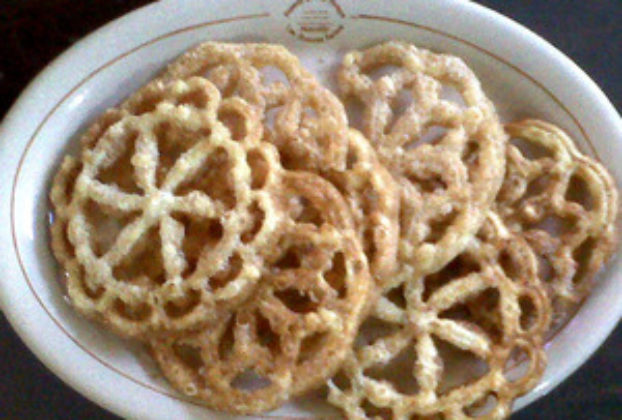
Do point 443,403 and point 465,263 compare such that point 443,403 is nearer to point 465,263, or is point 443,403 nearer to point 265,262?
point 465,263

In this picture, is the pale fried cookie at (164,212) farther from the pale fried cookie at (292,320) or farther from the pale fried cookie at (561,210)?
the pale fried cookie at (561,210)

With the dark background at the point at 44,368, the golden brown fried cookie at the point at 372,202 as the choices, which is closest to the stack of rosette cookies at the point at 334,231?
the golden brown fried cookie at the point at 372,202

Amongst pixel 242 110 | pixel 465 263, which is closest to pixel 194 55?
pixel 242 110

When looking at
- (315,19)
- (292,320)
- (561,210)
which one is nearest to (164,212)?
(292,320)

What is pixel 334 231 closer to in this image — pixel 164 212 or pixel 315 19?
pixel 164 212

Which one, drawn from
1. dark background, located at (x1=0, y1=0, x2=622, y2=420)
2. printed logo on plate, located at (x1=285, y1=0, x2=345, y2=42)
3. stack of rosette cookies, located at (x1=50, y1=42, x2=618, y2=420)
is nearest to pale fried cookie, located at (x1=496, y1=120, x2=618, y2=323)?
stack of rosette cookies, located at (x1=50, y1=42, x2=618, y2=420)

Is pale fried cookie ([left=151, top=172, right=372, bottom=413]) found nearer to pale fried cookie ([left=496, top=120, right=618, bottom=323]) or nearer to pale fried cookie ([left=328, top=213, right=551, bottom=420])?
pale fried cookie ([left=328, top=213, right=551, bottom=420])
